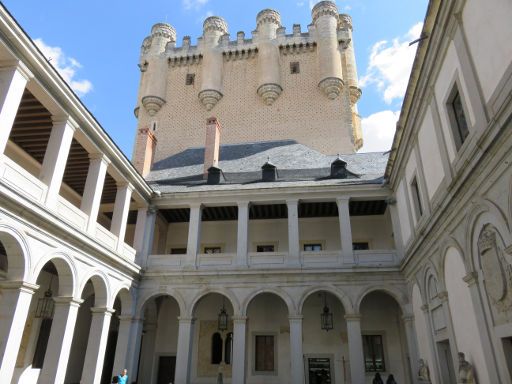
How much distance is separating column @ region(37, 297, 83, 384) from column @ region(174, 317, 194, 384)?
14.6ft

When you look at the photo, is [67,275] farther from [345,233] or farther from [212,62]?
[212,62]

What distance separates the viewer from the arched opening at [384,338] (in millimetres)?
16359

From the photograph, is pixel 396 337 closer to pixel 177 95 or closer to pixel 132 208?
pixel 132 208

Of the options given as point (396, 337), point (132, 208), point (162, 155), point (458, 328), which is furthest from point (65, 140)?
point (162, 155)

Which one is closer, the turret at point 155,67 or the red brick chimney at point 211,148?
the red brick chimney at point 211,148

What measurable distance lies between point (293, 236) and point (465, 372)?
8.63 m

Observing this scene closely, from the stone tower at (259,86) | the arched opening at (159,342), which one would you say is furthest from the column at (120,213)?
the stone tower at (259,86)

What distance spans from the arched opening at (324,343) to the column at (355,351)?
160 centimetres

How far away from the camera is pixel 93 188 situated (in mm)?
12914

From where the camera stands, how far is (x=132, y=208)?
18.1m

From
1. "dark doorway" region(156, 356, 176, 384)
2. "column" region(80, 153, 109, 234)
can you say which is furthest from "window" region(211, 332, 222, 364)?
"column" region(80, 153, 109, 234)

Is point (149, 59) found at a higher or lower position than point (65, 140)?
higher

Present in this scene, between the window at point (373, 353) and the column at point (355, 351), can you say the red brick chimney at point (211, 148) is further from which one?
the window at point (373, 353)

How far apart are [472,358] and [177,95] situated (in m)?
26.9
